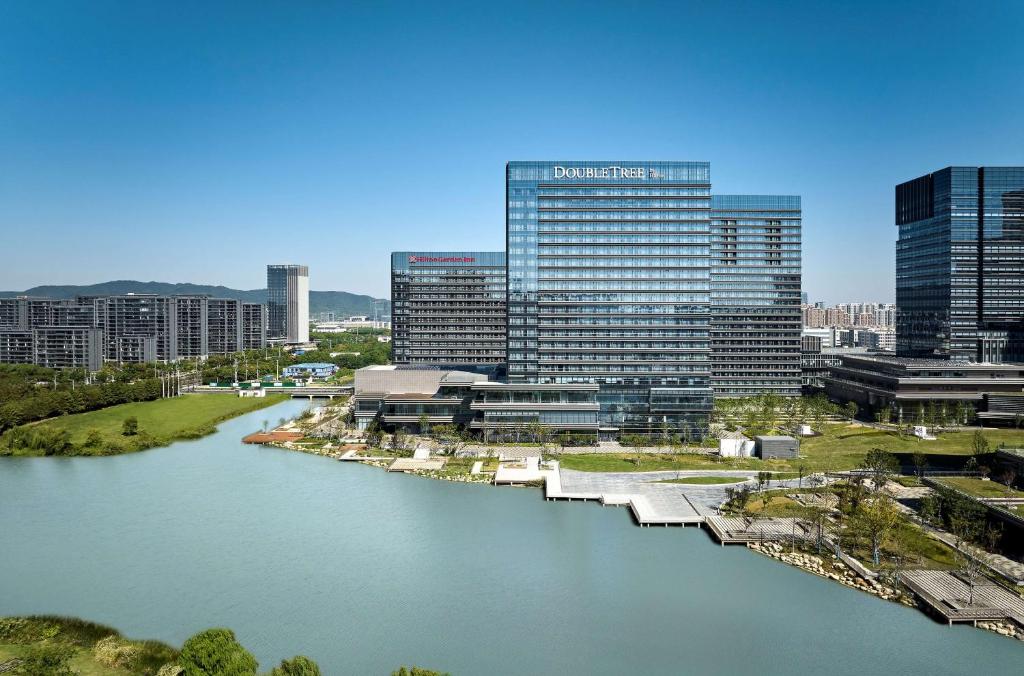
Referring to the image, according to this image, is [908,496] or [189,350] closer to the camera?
[908,496]

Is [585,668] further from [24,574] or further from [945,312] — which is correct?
[945,312]

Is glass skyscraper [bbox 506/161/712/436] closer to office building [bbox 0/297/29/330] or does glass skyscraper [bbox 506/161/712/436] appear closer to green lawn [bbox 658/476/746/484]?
green lawn [bbox 658/476/746/484]

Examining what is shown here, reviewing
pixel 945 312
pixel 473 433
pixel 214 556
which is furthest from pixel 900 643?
pixel 945 312

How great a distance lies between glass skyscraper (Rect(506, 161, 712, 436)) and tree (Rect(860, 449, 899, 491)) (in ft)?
50.7

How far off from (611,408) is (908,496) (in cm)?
2458

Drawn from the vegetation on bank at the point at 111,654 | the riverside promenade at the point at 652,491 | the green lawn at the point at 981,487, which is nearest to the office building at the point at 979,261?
the green lawn at the point at 981,487

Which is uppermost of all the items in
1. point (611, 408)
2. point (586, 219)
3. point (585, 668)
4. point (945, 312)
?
point (586, 219)

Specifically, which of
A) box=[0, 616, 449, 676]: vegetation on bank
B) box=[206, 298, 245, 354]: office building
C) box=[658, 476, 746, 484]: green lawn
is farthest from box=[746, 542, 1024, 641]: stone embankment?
box=[206, 298, 245, 354]: office building

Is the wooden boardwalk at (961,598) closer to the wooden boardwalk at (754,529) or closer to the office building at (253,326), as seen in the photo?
the wooden boardwalk at (754,529)

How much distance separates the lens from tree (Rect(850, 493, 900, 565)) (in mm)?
34594

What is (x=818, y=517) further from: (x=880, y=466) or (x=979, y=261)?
(x=979, y=261)

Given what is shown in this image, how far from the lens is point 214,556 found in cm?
3506

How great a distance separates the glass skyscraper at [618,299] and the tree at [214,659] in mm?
40950

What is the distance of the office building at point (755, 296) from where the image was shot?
81.7 meters
